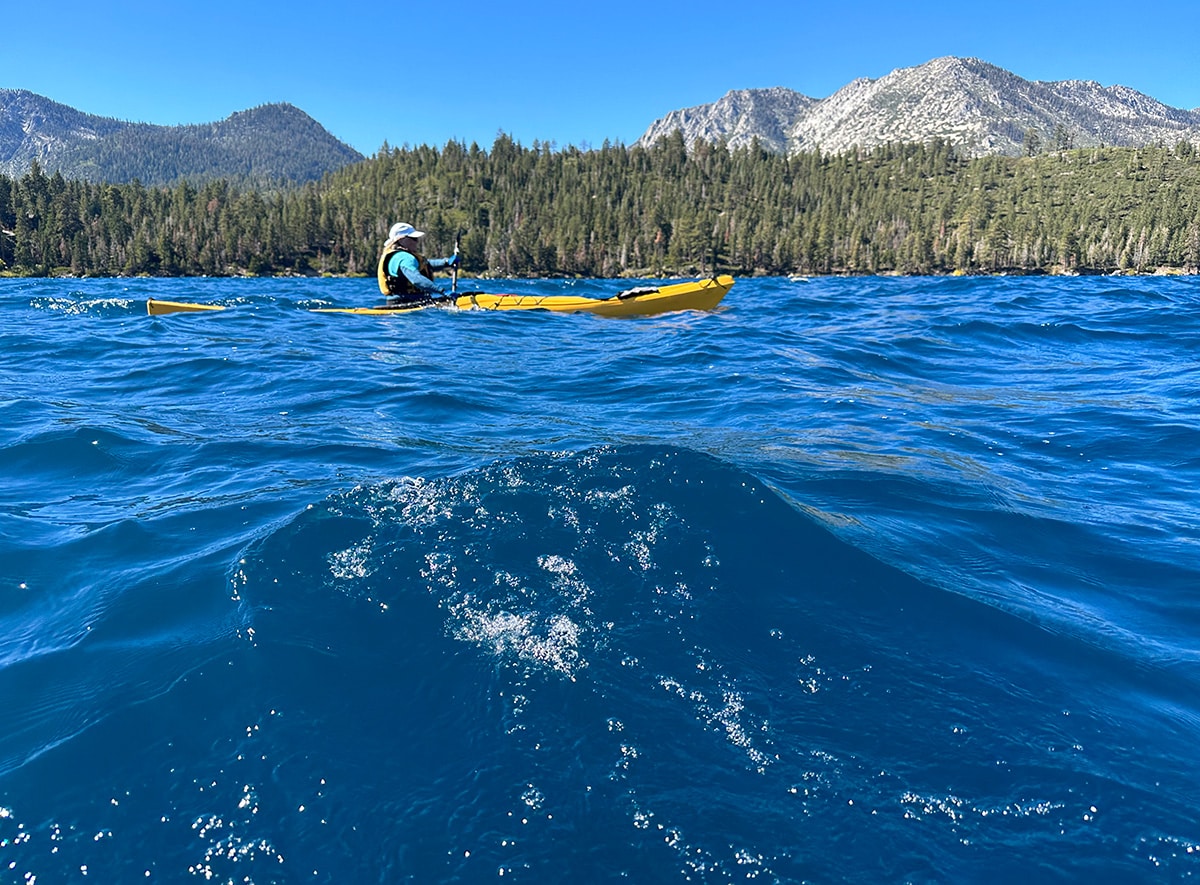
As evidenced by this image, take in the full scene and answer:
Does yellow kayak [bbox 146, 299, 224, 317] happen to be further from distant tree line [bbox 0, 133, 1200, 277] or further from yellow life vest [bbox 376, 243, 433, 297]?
distant tree line [bbox 0, 133, 1200, 277]

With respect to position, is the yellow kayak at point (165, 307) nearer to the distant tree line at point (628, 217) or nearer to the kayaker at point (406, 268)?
the kayaker at point (406, 268)

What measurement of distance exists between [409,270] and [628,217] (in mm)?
127293

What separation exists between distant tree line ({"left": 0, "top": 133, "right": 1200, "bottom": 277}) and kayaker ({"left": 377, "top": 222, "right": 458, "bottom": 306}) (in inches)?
4165

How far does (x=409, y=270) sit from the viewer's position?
18.9 m

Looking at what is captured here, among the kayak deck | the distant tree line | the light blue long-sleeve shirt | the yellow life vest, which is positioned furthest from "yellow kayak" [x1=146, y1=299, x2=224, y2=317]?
the distant tree line

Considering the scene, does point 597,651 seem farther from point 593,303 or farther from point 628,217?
point 628,217

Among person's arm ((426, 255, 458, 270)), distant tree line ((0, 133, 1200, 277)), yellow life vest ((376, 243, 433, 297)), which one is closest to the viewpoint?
person's arm ((426, 255, 458, 270))

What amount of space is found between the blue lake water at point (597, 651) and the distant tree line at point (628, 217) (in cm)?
12113

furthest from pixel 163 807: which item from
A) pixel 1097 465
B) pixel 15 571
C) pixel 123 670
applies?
pixel 1097 465

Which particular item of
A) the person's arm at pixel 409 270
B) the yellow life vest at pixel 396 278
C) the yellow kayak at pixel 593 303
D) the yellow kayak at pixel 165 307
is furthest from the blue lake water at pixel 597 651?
the yellow kayak at pixel 165 307

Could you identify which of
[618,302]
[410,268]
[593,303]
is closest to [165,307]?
[410,268]

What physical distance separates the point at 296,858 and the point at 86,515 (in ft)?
14.6

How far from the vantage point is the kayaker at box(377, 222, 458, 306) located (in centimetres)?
1889

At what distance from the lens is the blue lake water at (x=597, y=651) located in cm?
238
